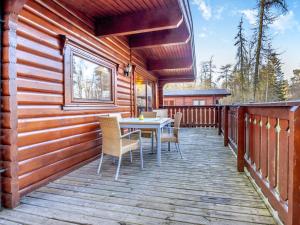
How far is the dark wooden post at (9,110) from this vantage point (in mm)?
1909

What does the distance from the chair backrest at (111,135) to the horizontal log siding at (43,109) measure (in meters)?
0.58

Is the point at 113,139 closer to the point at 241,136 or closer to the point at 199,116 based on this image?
the point at 241,136

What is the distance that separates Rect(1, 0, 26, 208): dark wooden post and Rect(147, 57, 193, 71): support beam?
17.3ft

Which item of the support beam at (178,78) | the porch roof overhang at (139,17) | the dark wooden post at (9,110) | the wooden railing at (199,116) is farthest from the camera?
the support beam at (178,78)

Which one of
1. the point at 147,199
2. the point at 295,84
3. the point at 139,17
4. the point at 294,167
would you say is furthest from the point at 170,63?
the point at 295,84

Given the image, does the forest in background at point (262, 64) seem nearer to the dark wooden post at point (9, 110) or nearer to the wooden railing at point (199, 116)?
the wooden railing at point (199, 116)

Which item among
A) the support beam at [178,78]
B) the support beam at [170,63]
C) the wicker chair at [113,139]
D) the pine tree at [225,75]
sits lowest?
the wicker chair at [113,139]

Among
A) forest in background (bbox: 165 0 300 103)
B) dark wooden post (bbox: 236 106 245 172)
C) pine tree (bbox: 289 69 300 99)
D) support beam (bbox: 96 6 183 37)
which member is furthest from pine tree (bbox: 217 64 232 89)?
dark wooden post (bbox: 236 106 245 172)

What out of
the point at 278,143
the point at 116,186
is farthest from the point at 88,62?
the point at 278,143

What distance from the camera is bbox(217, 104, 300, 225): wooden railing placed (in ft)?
4.07

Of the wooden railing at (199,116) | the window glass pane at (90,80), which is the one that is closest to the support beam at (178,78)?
the wooden railing at (199,116)

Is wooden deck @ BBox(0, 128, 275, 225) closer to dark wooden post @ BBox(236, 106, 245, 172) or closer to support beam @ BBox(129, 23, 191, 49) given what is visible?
dark wooden post @ BBox(236, 106, 245, 172)

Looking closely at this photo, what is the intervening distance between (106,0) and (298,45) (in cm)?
1204

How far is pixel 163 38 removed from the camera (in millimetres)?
4316
